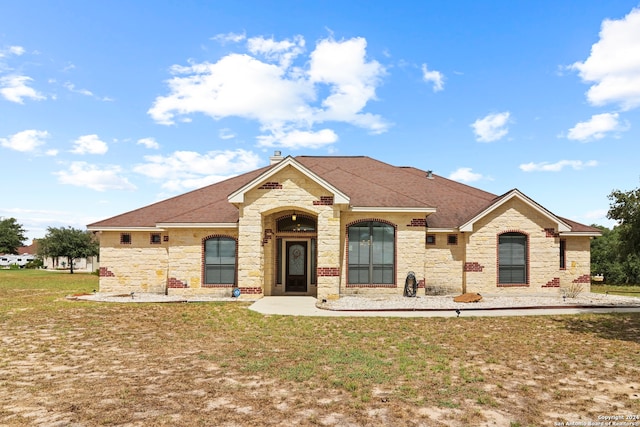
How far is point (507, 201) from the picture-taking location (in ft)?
66.9

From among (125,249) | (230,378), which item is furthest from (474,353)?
(125,249)

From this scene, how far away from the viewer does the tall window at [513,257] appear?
20531 mm

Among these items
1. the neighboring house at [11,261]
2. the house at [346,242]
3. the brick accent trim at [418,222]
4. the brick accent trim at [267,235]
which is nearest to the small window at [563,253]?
the house at [346,242]

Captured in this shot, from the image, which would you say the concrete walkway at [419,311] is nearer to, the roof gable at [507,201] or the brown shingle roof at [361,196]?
the roof gable at [507,201]

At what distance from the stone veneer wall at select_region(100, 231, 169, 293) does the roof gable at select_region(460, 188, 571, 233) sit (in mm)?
15385

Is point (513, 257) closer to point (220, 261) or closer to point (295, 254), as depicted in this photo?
point (295, 254)

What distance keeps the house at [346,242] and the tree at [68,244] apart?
35827mm

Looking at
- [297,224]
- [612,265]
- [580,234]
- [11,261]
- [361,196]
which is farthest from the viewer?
[11,261]

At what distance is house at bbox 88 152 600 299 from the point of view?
18969mm

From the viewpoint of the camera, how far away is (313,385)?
7379mm

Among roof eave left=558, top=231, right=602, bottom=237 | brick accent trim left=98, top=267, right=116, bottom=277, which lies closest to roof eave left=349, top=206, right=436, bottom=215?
roof eave left=558, top=231, right=602, bottom=237

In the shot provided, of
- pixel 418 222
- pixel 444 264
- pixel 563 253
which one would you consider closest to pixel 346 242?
pixel 418 222

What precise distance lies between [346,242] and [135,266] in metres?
11.2

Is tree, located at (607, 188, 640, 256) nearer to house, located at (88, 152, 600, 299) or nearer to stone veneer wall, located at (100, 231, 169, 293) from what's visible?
house, located at (88, 152, 600, 299)
